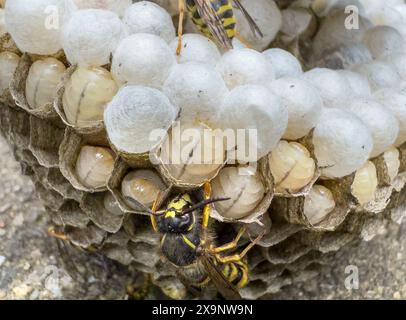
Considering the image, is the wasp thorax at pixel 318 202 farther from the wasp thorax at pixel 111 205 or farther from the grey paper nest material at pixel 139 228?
the wasp thorax at pixel 111 205

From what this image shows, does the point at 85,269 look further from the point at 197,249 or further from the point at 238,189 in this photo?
the point at 238,189

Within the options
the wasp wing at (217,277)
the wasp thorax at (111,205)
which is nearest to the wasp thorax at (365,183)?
the wasp wing at (217,277)

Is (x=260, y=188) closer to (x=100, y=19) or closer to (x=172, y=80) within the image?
(x=172, y=80)

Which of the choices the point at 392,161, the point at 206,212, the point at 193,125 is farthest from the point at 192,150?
the point at 392,161

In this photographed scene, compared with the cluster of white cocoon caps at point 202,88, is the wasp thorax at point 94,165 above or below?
below

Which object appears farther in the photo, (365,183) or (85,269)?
(85,269)

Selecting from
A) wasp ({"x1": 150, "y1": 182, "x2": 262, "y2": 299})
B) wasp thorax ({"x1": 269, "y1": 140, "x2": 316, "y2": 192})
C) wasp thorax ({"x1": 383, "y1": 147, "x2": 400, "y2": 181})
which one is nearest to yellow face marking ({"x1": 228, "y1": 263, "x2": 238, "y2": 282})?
wasp ({"x1": 150, "y1": 182, "x2": 262, "y2": 299})

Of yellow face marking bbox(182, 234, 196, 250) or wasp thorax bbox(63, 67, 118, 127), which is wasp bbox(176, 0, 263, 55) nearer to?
wasp thorax bbox(63, 67, 118, 127)
